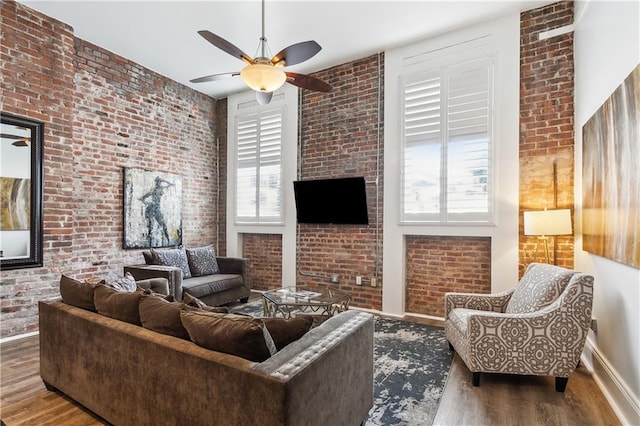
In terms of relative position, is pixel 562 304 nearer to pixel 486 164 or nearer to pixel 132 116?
pixel 486 164

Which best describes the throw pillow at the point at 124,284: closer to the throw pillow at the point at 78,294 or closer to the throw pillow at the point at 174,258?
the throw pillow at the point at 78,294

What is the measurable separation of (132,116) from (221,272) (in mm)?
2646

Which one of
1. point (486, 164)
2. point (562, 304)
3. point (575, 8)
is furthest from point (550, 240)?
point (575, 8)

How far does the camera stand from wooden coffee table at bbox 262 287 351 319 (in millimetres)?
3361

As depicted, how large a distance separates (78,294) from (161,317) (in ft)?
3.06

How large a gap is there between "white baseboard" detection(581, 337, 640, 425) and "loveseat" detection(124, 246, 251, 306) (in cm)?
408

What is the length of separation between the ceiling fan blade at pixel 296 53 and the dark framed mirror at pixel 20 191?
9.38 feet

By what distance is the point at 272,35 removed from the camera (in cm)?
424

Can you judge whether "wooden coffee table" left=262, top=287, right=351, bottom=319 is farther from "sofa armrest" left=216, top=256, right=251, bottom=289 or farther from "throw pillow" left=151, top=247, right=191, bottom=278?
"throw pillow" left=151, top=247, right=191, bottom=278

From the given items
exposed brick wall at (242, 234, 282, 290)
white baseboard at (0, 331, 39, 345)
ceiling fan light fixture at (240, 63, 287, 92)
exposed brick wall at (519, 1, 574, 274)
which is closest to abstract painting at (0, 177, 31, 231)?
white baseboard at (0, 331, 39, 345)

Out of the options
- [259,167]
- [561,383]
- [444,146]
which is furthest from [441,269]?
[259,167]

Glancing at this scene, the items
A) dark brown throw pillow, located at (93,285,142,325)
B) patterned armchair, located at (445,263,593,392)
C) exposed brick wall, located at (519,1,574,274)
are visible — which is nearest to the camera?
dark brown throw pillow, located at (93,285,142,325)

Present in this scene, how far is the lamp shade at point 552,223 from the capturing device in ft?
10.7

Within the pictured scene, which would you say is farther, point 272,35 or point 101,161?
point 101,161
